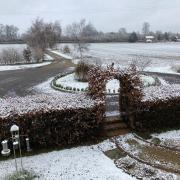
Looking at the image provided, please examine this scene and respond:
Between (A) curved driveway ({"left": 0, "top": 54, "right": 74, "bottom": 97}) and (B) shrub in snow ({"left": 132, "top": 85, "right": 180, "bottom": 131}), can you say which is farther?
(A) curved driveway ({"left": 0, "top": 54, "right": 74, "bottom": 97})

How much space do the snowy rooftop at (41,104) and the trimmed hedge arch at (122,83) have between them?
1.67 ft

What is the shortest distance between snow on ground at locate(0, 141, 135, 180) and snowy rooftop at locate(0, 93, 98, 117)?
162 cm

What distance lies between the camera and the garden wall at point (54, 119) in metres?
10.7

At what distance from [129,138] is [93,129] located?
1492 mm

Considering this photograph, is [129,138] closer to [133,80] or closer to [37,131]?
[133,80]

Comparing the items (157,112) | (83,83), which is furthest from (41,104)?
(83,83)

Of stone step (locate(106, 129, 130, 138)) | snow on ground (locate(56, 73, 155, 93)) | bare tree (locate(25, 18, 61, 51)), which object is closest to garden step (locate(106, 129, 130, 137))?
stone step (locate(106, 129, 130, 138))

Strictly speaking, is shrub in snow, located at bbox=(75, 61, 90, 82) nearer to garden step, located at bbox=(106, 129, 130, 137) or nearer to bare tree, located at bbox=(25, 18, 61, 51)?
garden step, located at bbox=(106, 129, 130, 137)

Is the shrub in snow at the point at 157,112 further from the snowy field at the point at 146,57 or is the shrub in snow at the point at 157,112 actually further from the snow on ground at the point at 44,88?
the snowy field at the point at 146,57

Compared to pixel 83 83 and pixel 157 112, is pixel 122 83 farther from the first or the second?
pixel 83 83

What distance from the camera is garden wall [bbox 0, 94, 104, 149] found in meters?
10.7

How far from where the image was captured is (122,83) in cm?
1301

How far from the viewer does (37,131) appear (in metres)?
11.0

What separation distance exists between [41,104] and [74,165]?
2.80 metres
